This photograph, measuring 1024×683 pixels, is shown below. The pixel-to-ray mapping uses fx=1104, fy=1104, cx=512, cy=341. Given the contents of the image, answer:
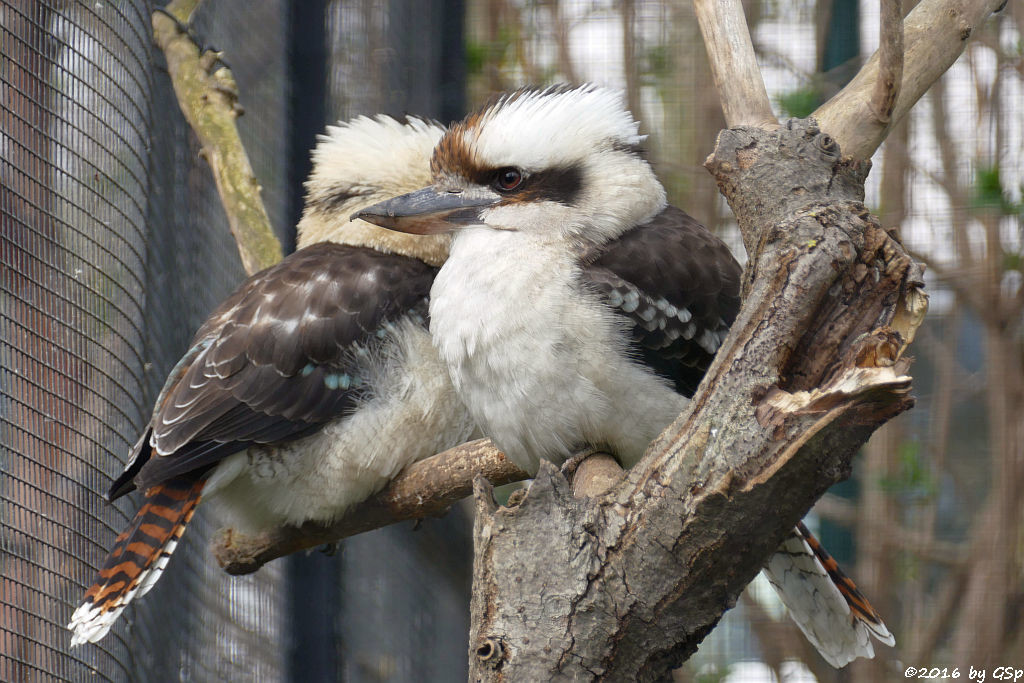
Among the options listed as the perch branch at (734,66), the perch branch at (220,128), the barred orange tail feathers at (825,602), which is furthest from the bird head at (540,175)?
the perch branch at (220,128)

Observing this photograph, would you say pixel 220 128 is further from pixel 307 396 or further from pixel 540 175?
pixel 540 175

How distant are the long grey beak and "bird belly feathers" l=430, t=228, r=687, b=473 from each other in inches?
4.8

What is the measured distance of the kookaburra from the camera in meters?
1.43

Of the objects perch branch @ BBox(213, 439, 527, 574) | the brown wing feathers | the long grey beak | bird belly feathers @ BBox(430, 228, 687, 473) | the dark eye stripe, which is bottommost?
perch branch @ BBox(213, 439, 527, 574)

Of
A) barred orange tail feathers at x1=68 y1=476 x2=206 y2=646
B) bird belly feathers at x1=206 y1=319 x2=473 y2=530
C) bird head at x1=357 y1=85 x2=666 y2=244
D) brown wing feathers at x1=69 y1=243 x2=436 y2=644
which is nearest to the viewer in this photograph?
bird head at x1=357 y1=85 x2=666 y2=244

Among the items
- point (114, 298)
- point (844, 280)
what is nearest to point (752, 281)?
point (844, 280)

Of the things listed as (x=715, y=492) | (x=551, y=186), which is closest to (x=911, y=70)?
(x=551, y=186)

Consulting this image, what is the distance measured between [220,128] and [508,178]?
0.88 meters

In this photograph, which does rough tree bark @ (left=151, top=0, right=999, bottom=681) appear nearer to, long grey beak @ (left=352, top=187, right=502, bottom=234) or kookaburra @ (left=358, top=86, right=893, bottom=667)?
kookaburra @ (left=358, top=86, right=893, bottom=667)

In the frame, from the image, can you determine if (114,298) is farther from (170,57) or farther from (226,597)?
(226,597)

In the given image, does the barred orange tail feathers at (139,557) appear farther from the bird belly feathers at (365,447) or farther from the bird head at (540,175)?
the bird head at (540,175)

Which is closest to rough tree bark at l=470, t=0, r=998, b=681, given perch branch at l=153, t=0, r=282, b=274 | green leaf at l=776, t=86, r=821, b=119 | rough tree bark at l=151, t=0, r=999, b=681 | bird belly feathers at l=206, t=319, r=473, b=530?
rough tree bark at l=151, t=0, r=999, b=681

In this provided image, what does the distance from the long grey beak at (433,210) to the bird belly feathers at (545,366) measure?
0.12 meters

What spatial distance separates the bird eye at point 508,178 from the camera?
→ 63.2 inches
